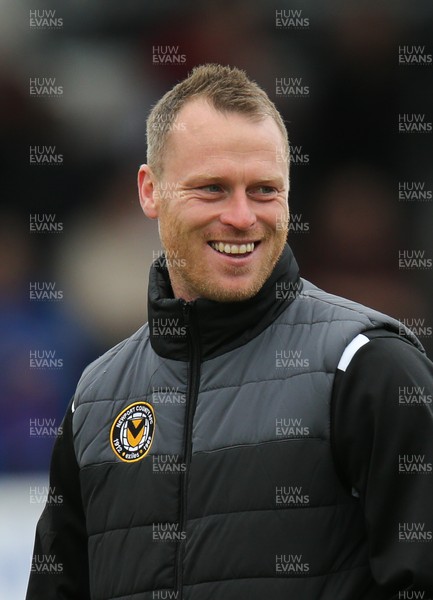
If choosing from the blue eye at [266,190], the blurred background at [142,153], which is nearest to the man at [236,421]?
the blue eye at [266,190]

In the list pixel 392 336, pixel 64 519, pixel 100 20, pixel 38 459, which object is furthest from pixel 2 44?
pixel 392 336

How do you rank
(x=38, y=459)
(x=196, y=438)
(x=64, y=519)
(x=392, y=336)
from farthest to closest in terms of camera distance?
(x=38, y=459) → (x=64, y=519) → (x=196, y=438) → (x=392, y=336)

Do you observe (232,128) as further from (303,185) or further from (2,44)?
(2,44)

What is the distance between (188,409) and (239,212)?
0.36 metres

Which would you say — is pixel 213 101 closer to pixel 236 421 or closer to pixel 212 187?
pixel 212 187

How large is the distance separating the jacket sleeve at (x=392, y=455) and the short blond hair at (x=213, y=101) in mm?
514

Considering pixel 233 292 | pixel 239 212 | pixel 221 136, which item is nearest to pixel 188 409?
pixel 233 292

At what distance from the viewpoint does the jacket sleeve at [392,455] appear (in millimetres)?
1587

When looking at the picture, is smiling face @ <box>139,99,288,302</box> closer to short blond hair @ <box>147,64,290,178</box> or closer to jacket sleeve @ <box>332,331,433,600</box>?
short blond hair @ <box>147,64,290,178</box>

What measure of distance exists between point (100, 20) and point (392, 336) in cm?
383

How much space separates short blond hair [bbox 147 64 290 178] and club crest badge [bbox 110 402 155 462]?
0.46m

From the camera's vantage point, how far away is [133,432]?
1968 millimetres

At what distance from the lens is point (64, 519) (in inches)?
85.7

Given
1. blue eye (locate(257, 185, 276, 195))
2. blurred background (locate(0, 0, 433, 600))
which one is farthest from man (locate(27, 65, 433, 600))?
blurred background (locate(0, 0, 433, 600))
